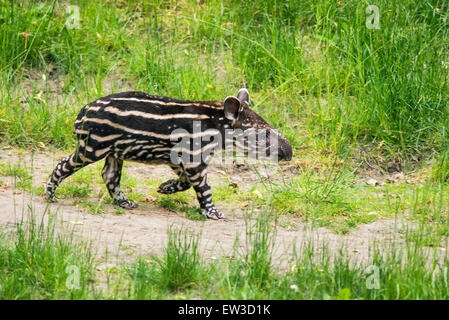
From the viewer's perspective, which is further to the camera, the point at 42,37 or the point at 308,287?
the point at 42,37

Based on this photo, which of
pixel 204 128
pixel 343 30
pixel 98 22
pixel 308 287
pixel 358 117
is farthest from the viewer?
pixel 98 22

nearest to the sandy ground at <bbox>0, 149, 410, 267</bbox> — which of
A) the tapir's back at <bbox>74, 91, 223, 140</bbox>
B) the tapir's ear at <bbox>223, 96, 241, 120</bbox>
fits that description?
the tapir's back at <bbox>74, 91, 223, 140</bbox>

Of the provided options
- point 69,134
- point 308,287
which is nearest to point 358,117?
point 69,134

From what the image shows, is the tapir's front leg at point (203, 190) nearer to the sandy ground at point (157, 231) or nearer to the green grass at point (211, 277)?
the sandy ground at point (157, 231)

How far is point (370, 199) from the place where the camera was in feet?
25.3

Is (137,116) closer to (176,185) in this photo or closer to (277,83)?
(176,185)

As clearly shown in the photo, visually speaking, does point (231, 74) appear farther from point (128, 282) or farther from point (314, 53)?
point (128, 282)

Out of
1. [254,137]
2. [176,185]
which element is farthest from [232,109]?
[176,185]

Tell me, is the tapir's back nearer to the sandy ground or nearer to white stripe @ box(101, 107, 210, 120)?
white stripe @ box(101, 107, 210, 120)

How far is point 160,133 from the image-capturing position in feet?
23.0

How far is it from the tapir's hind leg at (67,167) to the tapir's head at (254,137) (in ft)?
5.01

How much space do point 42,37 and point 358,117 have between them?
4942mm

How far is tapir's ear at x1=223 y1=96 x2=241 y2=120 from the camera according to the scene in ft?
23.4

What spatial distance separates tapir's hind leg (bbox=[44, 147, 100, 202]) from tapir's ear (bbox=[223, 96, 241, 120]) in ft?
4.85
